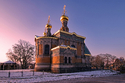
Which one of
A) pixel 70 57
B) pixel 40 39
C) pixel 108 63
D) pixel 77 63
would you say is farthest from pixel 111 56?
pixel 40 39

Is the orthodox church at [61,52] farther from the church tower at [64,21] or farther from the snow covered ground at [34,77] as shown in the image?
the snow covered ground at [34,77]

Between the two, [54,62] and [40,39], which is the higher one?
[40,39]

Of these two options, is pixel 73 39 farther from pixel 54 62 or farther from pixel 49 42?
pixel 54 62

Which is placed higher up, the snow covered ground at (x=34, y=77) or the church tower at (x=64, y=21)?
the church tower at (x=64, y=21)

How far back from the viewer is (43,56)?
27062 millimetres

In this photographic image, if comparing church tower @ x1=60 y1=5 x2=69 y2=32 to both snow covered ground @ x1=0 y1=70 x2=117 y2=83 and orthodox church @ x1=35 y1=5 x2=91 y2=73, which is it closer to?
orthodox church @ x1=35 y1=5 x2=91 y2=73

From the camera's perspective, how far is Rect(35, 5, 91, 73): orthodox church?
76.7 feet

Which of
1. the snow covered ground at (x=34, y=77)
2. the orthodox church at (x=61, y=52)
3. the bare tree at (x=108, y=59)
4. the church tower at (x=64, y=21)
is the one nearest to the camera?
the snow covered ground at (x=34, y=77)

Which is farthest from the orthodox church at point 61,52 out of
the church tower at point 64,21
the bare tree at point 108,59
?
the bare tree at point 108,59

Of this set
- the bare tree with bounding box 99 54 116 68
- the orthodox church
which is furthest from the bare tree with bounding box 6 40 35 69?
the bare tree with bounding box 99 54 116 68

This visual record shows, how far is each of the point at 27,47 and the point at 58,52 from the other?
69.5 ft

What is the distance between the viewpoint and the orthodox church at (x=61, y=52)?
23375 mm

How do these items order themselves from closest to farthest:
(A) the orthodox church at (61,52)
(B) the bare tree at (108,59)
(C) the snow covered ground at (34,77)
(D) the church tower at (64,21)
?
(C) the snow covered ground at (34,77)
(A) the orthodox church at (61,52)
(D) the church tower at (64,21)
(B) the bare tree at (108,59)

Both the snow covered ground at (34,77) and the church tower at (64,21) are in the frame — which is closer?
the snow covered ground at (34,77)
